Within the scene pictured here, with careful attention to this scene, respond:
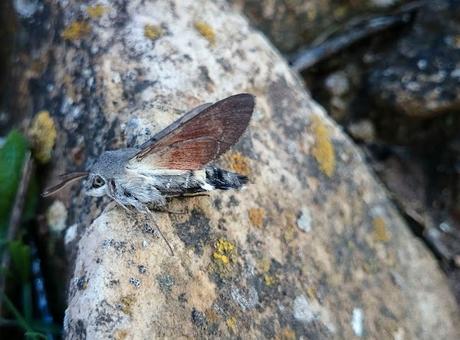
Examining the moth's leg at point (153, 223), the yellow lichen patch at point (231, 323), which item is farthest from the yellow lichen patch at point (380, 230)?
the moth's leg at point (153, 223)

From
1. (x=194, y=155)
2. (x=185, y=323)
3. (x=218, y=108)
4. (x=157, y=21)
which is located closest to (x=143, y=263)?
(x=185, y=323)

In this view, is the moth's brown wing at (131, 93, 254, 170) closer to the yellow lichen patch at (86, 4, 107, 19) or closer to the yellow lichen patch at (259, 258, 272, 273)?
the yellow lichen patch at (259, 258, 272, 273)

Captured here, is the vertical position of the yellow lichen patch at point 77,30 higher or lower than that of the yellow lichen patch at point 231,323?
higher

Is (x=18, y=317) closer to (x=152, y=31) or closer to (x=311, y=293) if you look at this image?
(x=311, y=293)

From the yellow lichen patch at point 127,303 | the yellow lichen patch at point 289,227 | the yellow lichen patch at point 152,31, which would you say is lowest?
the yellow lichen patch at point 289,227

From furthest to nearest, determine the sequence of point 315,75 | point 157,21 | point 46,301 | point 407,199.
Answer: point 315,75
point 407,199
point 157,21
point 46,301

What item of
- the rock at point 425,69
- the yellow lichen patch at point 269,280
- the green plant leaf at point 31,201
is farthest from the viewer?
the rock at point 425,69

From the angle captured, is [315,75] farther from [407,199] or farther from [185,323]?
[185,323]

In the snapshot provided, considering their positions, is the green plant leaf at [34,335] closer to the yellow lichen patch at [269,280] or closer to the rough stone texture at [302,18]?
the yellow lichen patch at [269,280]
